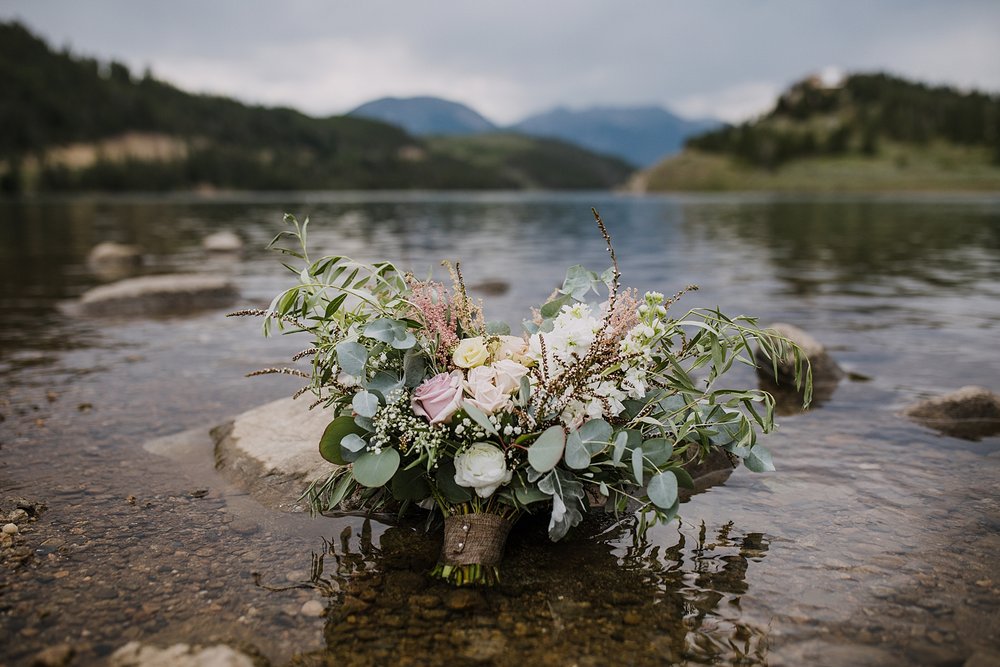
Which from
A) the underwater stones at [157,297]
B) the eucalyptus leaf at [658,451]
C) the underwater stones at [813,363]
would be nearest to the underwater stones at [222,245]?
the underwater stones at [157,297]

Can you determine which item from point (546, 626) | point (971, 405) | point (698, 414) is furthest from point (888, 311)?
point (546, 626)

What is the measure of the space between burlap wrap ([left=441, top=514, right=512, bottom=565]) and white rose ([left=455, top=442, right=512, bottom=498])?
23 centimetres

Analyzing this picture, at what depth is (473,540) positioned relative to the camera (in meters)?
4.66

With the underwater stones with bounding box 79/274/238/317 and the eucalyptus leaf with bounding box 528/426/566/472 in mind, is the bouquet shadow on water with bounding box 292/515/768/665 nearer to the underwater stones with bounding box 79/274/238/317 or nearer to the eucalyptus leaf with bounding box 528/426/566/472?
the eucalyptus leaf with bounding box 528/426/566/472

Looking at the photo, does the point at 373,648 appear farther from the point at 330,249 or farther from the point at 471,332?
the point at 330,249

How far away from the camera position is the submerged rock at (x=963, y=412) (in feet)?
26.5

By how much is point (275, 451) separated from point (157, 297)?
40.0 feet

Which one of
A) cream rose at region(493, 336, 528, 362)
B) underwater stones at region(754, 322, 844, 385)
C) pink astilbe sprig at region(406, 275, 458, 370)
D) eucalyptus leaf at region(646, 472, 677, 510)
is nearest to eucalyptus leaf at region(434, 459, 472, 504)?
pink astilbe sprig at region(406, 275, 458, 370)

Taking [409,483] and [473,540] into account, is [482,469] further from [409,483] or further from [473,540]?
[409,483]

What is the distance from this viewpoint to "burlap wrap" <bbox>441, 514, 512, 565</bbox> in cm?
463

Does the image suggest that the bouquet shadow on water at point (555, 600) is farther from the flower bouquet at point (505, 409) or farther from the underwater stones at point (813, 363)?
the underwater stones at point (813, 363)

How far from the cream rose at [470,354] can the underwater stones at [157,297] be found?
530 inches

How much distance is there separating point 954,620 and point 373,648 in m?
3.60

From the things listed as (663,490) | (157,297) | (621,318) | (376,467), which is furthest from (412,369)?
(157,297)
